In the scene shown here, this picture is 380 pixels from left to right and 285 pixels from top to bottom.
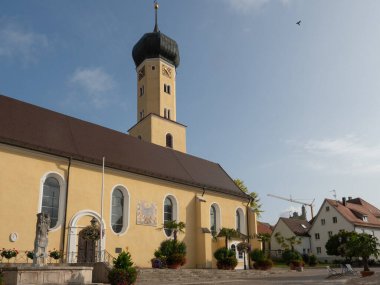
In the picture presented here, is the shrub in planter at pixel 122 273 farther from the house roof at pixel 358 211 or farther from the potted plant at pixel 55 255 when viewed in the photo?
the house roof at pixel 358 211

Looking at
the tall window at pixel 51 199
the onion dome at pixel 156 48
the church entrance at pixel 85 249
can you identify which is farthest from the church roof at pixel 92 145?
the onion dome at pixel 156 48

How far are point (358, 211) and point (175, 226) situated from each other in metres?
38.3

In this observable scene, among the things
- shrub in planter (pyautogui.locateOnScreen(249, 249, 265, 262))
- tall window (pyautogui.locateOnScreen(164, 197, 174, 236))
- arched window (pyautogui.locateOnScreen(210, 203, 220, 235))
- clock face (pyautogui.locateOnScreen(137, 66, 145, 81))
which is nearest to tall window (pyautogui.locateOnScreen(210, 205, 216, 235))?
arched window (pyautogui.locateOnScreen(210, 203, 220, 235))

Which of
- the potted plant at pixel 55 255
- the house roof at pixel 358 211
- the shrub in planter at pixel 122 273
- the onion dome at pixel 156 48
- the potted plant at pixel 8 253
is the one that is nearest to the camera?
the shrub in planter at pixel 122 273

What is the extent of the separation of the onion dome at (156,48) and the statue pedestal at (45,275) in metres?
30.7

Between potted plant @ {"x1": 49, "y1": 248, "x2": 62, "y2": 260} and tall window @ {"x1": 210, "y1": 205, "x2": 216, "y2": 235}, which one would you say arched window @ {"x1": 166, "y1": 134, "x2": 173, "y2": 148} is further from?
potted plant @ {"x1": 49, "y1": 248, "x2": 62, "y2": 260}

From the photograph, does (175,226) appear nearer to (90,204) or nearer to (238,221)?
(90,204)

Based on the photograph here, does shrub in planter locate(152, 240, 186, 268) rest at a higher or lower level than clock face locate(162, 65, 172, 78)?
lower

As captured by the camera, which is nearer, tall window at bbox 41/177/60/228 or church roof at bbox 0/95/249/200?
tall window at bbox 41/177/60/228

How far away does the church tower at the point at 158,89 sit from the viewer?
4159 cm

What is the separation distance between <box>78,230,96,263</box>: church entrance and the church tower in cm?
1825

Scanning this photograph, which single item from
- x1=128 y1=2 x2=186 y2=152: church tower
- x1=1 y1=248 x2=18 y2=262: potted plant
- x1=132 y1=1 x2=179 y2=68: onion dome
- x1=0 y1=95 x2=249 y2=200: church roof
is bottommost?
x1=1 y1=248 x2=18 y2=262: potted plant

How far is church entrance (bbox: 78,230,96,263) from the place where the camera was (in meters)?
23.1

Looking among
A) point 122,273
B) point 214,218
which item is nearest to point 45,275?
point 122,273
